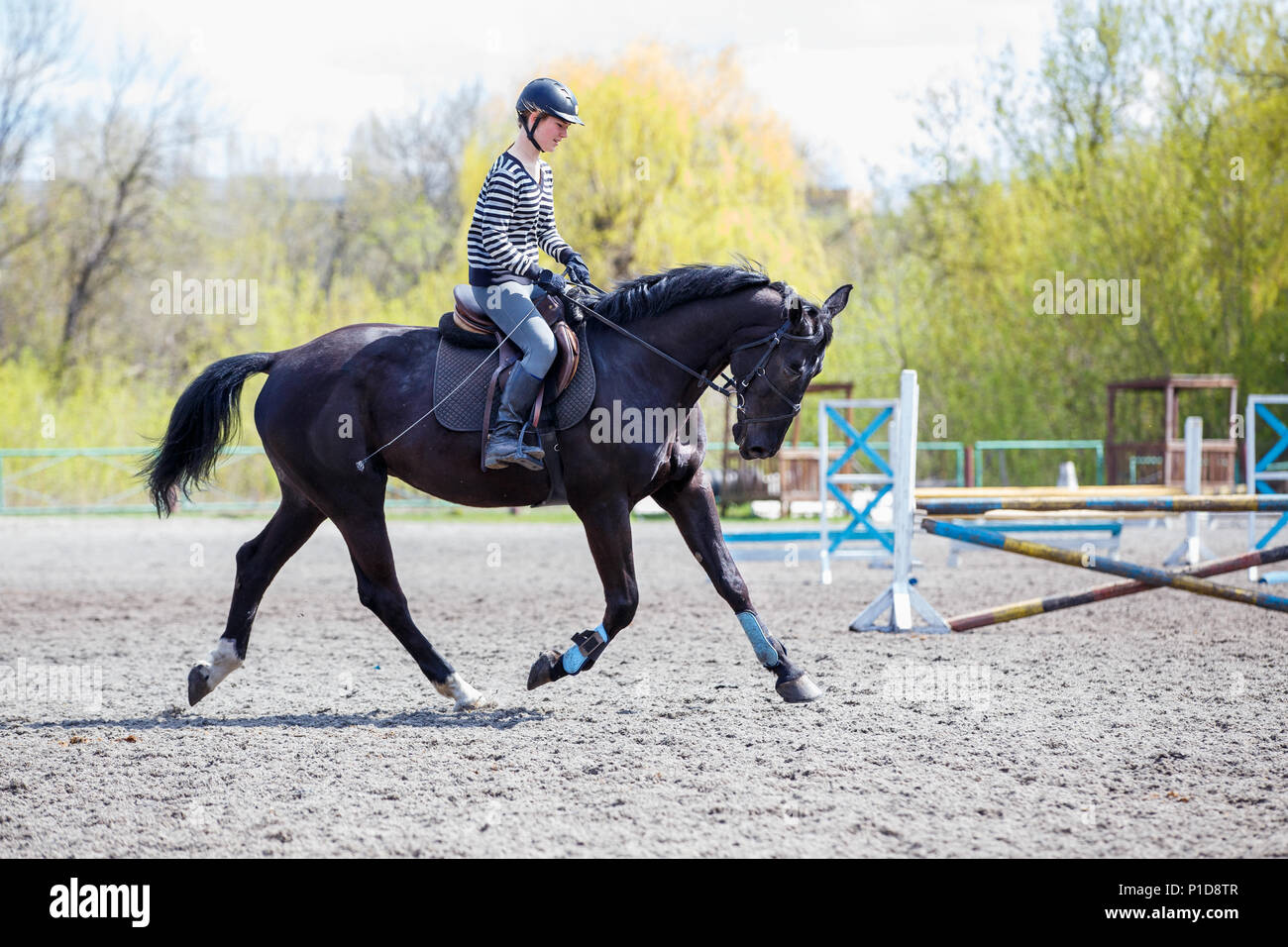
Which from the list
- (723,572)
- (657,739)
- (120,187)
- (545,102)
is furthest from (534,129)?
(120,187)

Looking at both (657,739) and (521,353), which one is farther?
(521,353)

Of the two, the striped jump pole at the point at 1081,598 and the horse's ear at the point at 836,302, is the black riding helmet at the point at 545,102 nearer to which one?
the horse's ear at the point at 836,302

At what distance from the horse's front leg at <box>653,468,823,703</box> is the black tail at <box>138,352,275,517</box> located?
246 centimetres

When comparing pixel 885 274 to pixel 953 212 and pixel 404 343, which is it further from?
pixel 404 343

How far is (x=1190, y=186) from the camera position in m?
23.8

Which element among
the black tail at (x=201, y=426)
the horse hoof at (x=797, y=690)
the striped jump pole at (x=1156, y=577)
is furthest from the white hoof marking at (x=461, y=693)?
the striped jump pole at (x=1156, y=577)

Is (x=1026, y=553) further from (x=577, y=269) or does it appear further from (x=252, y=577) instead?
(x=252, y=577)

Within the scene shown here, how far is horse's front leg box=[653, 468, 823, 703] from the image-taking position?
594 centimetres

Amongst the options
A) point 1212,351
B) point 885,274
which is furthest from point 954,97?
point 1212,351

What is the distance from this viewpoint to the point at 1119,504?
24.5ft

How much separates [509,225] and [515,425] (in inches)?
40.4

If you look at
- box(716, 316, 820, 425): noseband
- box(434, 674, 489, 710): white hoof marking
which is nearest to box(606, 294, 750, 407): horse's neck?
box(716, 316, 820, 425): noseband

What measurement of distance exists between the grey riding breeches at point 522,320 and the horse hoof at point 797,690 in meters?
2.00

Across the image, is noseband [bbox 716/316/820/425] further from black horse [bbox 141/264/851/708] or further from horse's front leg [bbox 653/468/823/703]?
horse's front leg [bbox 653/468/823/703]
